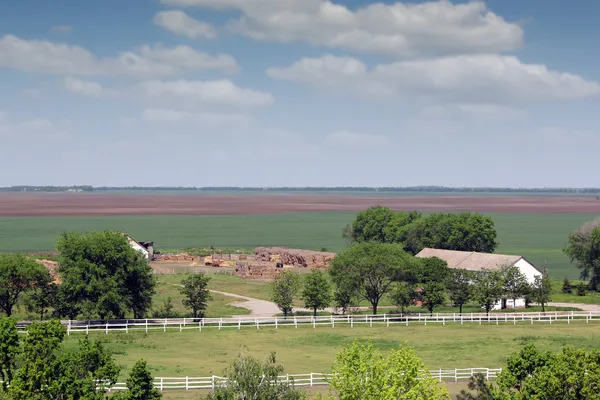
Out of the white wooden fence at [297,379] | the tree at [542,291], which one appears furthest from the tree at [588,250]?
the white wooden fence at [297,379]

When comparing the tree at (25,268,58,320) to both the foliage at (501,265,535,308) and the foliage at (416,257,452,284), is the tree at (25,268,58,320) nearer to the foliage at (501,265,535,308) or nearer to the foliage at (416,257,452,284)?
the foliage at (416,257,452,284)

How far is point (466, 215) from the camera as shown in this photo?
114188 mm

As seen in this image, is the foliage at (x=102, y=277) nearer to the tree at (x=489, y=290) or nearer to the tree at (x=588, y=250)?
the tree at (x=489, y=290)

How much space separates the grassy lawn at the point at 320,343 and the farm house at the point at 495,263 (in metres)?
13.3

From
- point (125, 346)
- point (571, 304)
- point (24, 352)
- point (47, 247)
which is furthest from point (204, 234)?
point (24, 352)

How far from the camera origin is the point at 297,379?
43219 mm

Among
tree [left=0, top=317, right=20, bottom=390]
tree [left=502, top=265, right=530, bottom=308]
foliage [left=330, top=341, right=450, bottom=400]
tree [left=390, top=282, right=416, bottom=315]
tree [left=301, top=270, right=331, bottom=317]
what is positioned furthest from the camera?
tree [left=502, top=265, right=530, bottom=308]

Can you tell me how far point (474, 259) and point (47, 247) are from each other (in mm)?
91554

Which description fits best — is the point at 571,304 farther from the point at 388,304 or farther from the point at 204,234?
the point at 204,234

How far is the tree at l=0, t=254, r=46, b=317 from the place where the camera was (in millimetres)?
61656

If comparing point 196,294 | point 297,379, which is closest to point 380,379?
point 297,379

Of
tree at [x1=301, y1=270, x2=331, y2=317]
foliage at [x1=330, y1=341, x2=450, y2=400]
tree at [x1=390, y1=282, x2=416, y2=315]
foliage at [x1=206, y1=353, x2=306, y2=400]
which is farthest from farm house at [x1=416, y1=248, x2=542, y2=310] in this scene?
foliage at [x1=206, y1=353, x2=306, y2=400]

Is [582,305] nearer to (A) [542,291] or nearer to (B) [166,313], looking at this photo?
(A) [542,291]

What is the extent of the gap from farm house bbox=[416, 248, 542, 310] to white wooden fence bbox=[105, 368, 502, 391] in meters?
31.3
